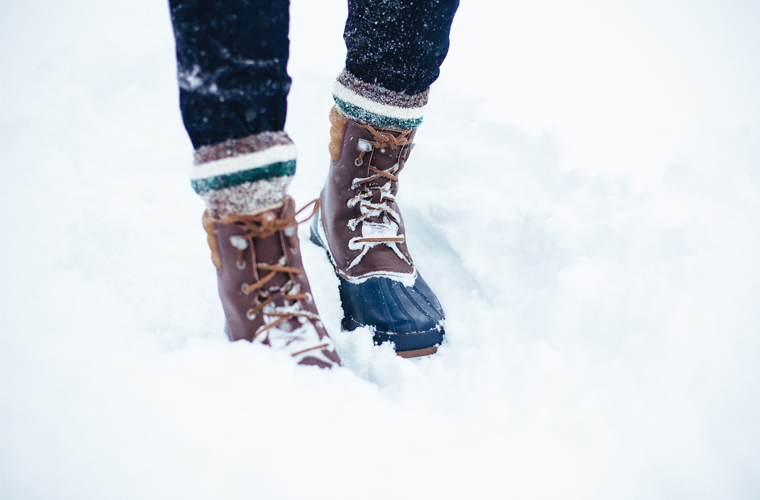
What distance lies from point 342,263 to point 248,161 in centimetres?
42

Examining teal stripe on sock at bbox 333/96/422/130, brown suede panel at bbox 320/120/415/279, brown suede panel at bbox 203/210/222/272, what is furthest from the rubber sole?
teal stripe on sock at bbox 333/96/422/130

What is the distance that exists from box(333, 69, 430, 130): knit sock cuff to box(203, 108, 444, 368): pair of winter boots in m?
0.02

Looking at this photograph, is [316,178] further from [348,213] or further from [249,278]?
[249,278]

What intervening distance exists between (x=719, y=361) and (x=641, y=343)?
0.14 m

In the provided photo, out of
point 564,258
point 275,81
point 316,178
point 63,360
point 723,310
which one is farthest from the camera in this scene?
point 316,178

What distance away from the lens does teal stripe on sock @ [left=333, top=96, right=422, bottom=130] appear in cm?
89

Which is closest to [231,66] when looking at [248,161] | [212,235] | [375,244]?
[248,161]

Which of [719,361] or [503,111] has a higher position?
[503,111]

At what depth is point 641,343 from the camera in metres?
0.79

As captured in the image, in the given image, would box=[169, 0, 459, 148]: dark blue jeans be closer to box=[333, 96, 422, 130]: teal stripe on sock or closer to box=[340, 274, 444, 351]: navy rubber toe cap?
box=[333, 96, 422, 130]: teal stripe on sock

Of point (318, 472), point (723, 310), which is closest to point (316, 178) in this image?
point (318, 472)

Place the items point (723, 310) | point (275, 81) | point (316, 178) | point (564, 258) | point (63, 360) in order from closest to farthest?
point (275, 81), point (63, 360), point (723, 310), point (564, 258), point (316, 178)

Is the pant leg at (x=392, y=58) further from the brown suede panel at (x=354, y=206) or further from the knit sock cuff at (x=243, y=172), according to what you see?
the knit sock cuff at (x=243, y=172)

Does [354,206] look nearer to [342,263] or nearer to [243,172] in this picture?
[342,263]
